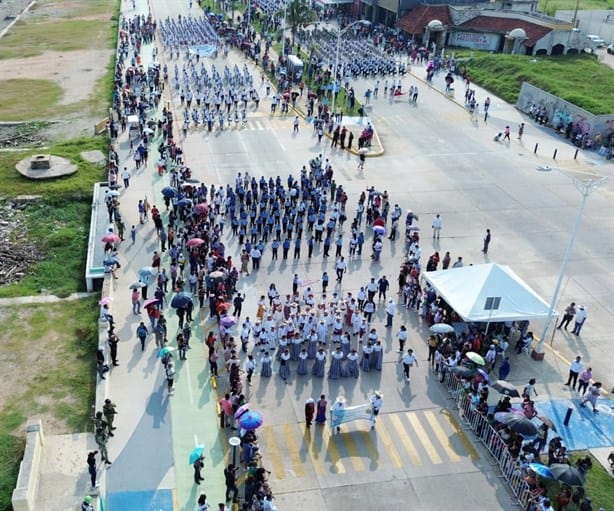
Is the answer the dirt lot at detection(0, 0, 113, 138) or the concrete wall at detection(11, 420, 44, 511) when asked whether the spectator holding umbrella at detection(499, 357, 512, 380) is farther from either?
the dirt lot at detection(0, 0, 113, 138)

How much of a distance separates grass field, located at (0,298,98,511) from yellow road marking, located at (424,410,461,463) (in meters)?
9.83

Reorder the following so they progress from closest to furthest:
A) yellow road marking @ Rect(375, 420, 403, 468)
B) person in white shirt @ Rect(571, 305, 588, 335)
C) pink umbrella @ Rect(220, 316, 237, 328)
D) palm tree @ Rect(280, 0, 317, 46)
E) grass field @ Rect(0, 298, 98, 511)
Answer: yellow road marking @ Rect(375, 420, 403, 468) → grass field @ Rect(0, 298, 98, 511) → pink umbrella @ Rect(220, 316, 237, 328) → person in white shirt @ Rect(571, 305, 588, 335) → palm tree @ Rect(280, 0, 317, 46)

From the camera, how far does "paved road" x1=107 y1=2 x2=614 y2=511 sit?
1731cm

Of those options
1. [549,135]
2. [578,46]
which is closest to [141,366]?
[549,135]

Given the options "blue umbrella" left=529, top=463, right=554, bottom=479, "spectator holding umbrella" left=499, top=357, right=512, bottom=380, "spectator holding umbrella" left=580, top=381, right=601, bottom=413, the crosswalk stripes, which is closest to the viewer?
"blue umbrella" left=529, top=463, right=554, bottom=479

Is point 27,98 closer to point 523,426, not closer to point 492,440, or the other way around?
point 492,440

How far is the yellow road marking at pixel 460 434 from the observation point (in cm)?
1847

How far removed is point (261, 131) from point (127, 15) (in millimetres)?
52201

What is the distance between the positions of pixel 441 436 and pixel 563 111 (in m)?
35.5

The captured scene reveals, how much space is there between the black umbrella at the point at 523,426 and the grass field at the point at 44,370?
11674mm

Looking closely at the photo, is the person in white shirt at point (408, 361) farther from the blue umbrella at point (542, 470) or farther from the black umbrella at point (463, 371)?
the blue umbrella at point (542, 470)

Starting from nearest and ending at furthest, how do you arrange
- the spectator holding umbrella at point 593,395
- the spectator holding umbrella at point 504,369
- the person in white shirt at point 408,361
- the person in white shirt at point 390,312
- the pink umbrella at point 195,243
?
the spectator holding umbrella at point 593,395 < the person in white shirt at point 408,361 < the spectator holding umbrella at point 504,369 < the person in white shirt at point 390,312 < the pink umbrella at point 195,243

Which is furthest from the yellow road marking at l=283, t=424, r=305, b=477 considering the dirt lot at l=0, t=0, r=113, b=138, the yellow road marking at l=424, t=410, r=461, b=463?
the dirt lot at l=0, t=0, r=113, b=138

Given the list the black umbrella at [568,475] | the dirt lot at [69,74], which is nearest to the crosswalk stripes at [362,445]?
the black umbrella at [568,475]
